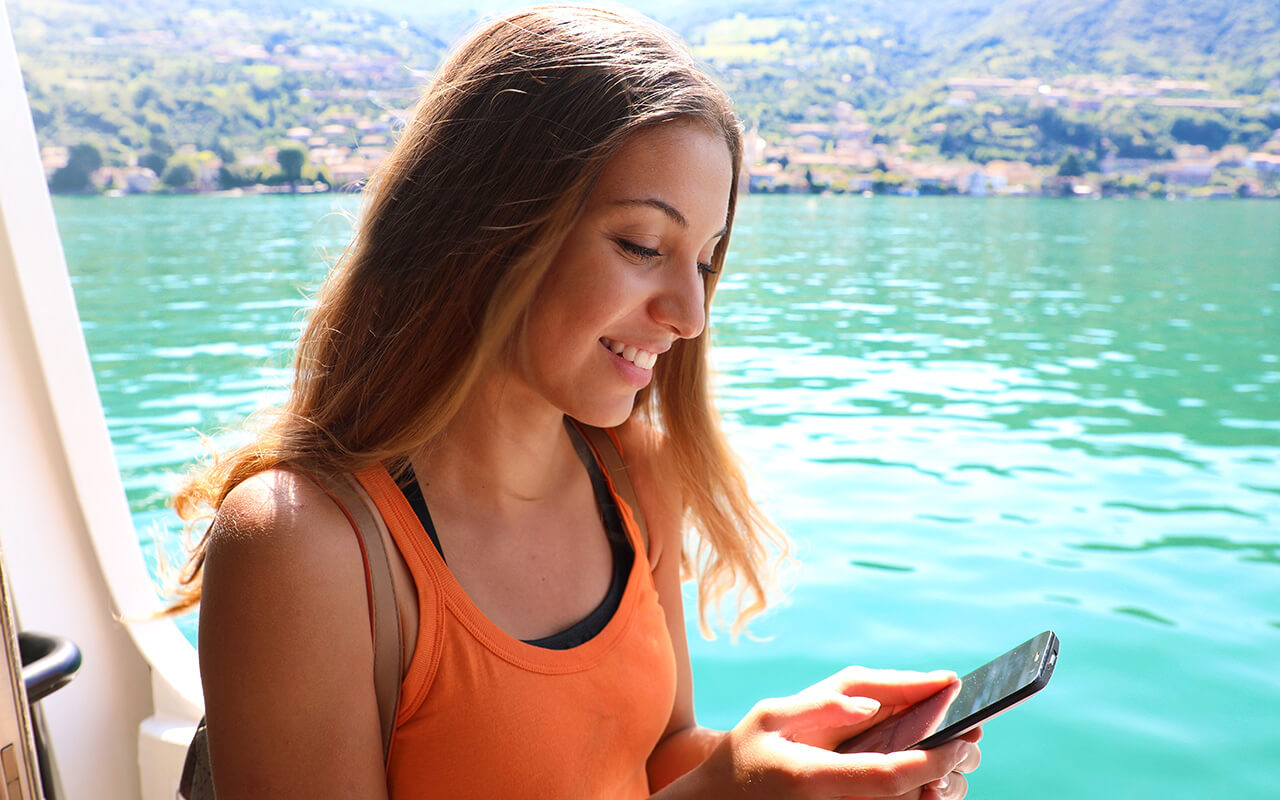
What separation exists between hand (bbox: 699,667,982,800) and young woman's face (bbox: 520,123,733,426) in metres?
0.39

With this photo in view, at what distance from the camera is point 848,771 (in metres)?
0.92

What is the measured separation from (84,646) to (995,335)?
1028 centimetres

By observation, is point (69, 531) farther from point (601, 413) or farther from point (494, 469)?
point (601, 413)

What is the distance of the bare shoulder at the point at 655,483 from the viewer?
139 cm

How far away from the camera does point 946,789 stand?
3.13ft

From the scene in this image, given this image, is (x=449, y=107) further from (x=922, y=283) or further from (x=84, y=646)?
(x=922, y=283)

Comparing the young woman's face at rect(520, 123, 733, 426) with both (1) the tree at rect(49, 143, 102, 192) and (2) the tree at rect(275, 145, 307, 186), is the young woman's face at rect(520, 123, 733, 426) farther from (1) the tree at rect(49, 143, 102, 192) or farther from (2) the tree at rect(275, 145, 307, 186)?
(1) the tree at rect(49, 143, 102, 192)

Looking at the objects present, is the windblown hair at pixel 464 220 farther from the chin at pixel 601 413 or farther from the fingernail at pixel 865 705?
the fingernail at pixel 865 705

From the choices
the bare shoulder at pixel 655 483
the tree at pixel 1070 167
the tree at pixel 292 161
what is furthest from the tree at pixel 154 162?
the bare shoulder at pixel 655 483

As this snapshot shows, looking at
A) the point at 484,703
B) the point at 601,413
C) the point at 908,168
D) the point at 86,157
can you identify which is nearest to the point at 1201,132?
the point at 908,168

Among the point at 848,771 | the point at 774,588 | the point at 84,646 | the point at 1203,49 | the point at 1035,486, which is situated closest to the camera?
the point at 848,771

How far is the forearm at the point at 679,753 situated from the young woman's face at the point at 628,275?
48cm

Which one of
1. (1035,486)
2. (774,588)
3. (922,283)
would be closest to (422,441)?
(774,588)

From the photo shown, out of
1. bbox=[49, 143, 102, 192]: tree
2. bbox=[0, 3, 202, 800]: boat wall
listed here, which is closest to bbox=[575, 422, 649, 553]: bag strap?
bbox=[0, 3, 202, 800]: boat wall
